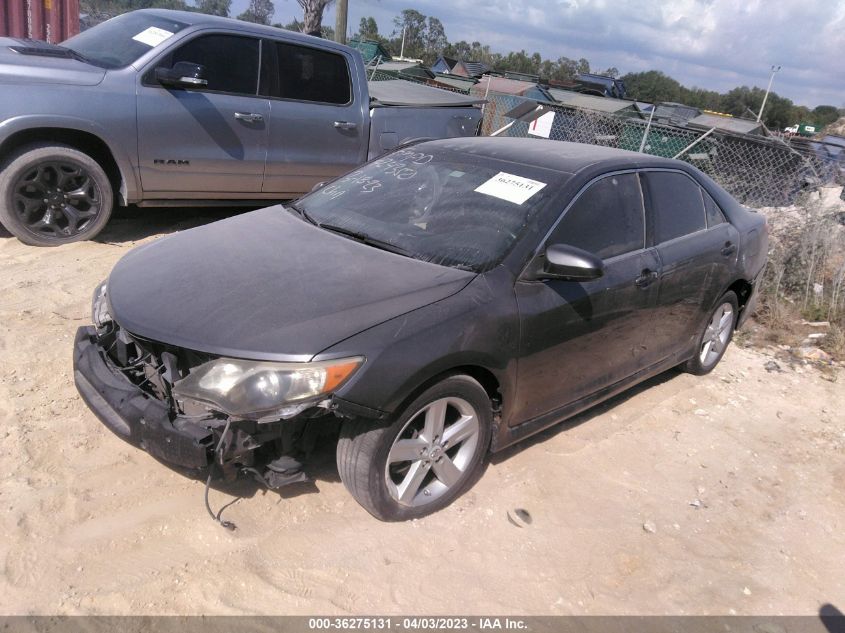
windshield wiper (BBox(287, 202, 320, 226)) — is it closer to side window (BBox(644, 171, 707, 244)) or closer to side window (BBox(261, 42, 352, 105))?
side window (BBox(644, 171, 707, 244))

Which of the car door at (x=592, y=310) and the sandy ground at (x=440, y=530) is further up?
the car door at (x=592, y=310)

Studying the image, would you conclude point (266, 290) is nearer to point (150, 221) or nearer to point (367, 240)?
point (367, 240)

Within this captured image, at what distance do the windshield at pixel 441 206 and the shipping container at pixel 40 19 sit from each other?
7.86 metres

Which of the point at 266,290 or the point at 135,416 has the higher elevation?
the point at 266,290

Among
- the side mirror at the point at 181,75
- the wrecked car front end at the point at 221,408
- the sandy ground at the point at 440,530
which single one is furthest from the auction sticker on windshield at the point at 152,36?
the wrecked car front end at the point at 221,408

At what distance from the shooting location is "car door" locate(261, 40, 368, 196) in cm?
634

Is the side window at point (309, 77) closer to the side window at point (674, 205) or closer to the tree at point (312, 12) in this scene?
the side window at point (674, 205)

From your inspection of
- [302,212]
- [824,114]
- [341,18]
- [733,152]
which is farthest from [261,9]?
[824,114]

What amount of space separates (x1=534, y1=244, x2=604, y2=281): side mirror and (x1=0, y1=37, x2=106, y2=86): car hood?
4.15 meters

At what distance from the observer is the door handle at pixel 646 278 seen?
3770 millimetres

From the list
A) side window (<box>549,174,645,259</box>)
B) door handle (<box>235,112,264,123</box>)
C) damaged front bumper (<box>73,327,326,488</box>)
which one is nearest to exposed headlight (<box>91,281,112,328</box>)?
damaged front bumper (<box>73,327,326,488</box>)

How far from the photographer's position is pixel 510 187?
3564 mm

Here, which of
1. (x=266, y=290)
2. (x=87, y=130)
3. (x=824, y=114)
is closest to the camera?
(x=266, y=290)

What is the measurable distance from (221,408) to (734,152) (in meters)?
10.4
